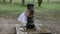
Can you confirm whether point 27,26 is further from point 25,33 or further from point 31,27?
point 25,33

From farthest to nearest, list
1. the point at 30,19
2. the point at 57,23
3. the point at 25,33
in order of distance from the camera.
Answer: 1. the point at 57,23
2. the point at 30,19
3. the point at 25,33

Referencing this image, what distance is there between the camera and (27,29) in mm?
5324

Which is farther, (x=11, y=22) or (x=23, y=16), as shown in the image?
(x=11, y=22)

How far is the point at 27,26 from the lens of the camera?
536 centimetres

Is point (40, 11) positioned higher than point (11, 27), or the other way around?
point (11, 27)

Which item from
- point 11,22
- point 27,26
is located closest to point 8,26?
point 11,22

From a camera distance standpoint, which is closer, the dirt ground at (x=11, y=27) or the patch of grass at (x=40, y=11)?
the dirt ground at (x=11, y=27)

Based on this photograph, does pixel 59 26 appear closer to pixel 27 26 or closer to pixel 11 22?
pixel 11 22

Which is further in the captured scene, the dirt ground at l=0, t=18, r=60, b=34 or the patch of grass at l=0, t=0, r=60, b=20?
the patch of grass at l=0, t=0, r=60, b=20

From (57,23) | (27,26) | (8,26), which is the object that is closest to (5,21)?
(8,26)

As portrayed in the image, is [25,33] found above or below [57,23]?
above

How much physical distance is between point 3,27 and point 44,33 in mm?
2639

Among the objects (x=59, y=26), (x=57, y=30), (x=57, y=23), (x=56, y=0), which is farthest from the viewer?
(x=56, y=0)

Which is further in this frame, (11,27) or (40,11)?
(40,11)
